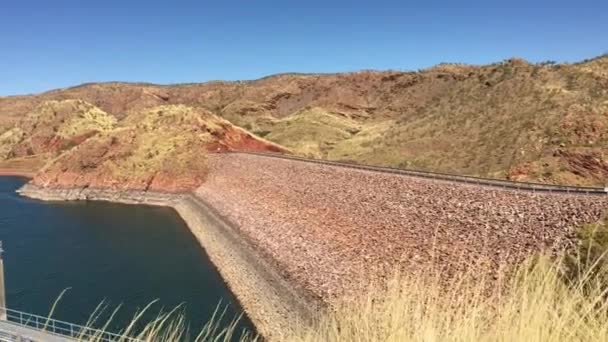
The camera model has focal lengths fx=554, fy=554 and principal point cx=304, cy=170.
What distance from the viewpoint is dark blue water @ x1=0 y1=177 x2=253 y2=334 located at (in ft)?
112

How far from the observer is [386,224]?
30.4 metres

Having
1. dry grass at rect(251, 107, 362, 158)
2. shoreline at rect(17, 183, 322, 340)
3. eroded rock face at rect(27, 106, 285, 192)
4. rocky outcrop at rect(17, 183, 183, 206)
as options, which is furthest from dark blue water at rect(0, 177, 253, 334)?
dry grass at rect(251, 107, 362, 158)

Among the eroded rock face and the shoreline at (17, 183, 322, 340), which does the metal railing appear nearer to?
the shoreline at (17, 183, 322, 340)

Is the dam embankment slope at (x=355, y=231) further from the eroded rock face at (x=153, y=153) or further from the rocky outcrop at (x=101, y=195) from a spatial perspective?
the eroded rock face at (x=153, y=153)

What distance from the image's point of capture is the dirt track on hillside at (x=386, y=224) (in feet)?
70.3

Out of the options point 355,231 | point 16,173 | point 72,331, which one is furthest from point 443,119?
point 16,173

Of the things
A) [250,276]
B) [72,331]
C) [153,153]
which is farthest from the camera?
[153,153]

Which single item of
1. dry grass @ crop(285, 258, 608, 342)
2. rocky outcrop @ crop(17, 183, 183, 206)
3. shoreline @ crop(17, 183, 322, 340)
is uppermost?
dry grass @ crop(285, 258, 608, 342)

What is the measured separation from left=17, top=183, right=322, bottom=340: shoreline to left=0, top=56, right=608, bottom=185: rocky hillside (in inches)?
964

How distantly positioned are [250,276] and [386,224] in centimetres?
1019

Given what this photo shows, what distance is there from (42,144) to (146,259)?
110 metres

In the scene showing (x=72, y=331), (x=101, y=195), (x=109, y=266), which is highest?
(x=72, y=331)

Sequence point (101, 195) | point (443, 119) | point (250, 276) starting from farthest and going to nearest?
point (101, 195), point (443, 119), point (250, 276)

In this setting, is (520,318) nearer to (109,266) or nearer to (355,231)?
(355,231)
